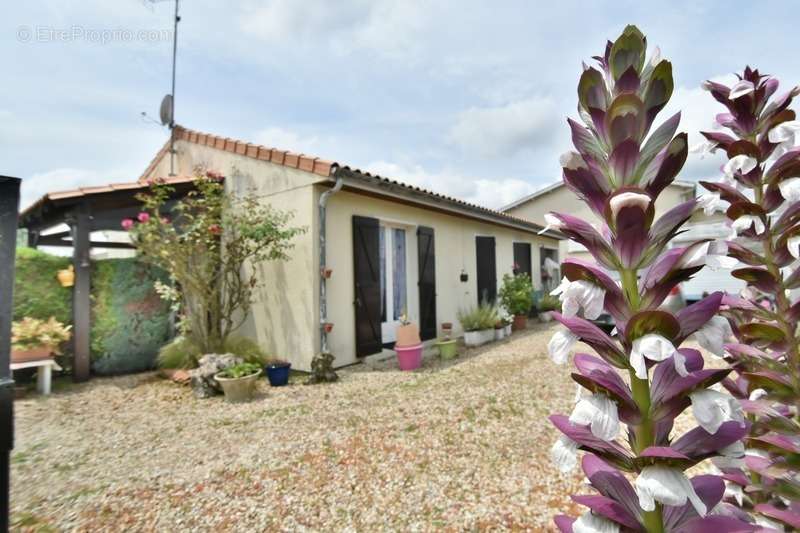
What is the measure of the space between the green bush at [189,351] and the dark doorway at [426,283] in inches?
121

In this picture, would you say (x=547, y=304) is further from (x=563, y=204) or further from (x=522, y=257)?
(x=563, y=204)

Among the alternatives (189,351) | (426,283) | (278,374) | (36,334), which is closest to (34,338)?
(36,334)

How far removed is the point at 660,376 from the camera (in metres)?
0.67

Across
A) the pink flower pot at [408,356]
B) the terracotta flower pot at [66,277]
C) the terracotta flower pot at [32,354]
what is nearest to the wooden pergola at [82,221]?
the terracotta flower pot at [66,277]

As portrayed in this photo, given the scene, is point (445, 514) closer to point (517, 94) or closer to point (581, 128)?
point (581, 128)

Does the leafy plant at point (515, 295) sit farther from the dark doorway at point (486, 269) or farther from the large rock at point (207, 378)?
the large rock at point (207, 378)

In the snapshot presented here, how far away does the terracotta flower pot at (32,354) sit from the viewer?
482 cm

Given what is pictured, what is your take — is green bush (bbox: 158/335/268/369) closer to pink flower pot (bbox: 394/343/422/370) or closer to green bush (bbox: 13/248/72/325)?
green bush (bbox: 13/248/72/325)

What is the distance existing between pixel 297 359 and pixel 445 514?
3.85 m

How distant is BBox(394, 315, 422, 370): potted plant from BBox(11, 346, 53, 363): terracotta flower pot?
4.84m

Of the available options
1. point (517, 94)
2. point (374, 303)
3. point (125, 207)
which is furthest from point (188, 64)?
point (517, 94)

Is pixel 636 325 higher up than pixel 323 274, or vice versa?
pixel 323 274

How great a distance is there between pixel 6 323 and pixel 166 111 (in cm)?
801

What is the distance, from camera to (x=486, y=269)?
9.38 metres
